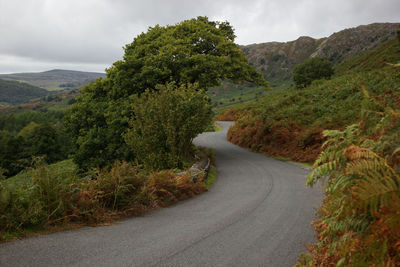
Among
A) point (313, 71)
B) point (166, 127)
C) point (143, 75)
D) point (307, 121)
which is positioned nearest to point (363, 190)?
point (166, 127)

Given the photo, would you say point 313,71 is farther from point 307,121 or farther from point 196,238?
point 196,238

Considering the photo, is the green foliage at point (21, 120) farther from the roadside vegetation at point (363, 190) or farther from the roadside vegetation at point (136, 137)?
the roadside vegetation at point (363, 190)

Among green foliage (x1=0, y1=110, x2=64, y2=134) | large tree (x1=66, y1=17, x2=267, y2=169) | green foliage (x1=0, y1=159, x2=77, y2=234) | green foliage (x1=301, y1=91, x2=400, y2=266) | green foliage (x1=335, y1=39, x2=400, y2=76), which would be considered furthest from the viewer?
green foliage (x1=0, y1=110, x2=64, y2=134)

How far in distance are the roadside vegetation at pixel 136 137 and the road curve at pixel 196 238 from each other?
60 cm

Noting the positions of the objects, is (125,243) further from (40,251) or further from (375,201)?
(375,201)

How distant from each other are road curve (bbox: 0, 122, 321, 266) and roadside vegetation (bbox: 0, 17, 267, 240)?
598mm

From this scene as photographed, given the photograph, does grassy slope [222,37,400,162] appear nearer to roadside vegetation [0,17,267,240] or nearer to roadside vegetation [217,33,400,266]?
roadside vegetation [0,17,267,240]

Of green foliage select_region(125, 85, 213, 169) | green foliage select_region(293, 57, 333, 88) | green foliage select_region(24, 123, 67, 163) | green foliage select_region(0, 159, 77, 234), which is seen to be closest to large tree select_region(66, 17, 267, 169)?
green foliage select_region(125, 85, 213, 169)

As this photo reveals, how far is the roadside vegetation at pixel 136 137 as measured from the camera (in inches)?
240

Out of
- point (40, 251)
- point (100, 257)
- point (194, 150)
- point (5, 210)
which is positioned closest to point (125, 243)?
point (100, 257)

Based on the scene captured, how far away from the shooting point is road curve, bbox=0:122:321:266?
4.66m

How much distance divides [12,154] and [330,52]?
201 meters

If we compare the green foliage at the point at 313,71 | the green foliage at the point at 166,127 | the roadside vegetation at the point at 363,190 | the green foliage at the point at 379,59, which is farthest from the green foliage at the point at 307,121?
the green foliage at the point at 313,71

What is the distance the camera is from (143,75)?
61.6ft
